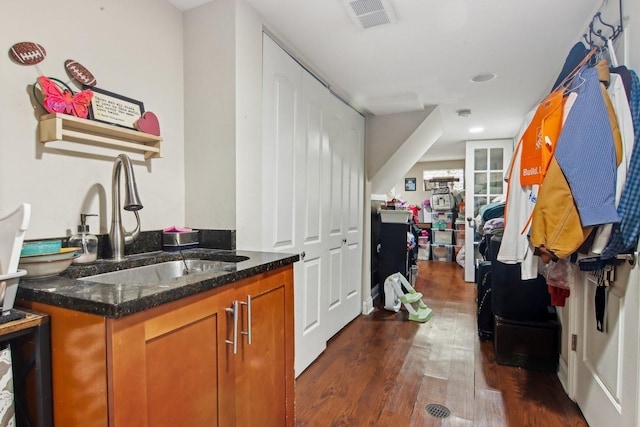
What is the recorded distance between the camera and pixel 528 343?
2326 mm

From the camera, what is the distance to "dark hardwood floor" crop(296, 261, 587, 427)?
1.78 metres

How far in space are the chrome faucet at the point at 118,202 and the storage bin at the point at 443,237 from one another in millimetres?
6184

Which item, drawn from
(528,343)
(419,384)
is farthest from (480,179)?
(419,384)


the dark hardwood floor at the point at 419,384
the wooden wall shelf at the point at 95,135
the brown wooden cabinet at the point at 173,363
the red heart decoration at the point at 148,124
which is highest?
the red heart decoration at the point at 148,124

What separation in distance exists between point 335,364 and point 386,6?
2.25 metres

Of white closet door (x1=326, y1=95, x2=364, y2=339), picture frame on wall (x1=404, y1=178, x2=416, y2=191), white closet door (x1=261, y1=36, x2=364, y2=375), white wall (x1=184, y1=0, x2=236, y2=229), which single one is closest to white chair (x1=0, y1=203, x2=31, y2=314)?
white wall (x1=184, y1=0, x2=236, y2=229)

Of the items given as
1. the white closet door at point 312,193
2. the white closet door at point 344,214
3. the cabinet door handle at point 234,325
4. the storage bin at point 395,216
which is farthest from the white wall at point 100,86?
the storage bin at point 395,216

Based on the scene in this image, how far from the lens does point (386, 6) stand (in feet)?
5.43

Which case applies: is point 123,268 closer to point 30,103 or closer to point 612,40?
point 30,103

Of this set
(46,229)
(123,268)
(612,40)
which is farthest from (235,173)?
(612,40)

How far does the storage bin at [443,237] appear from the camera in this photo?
21.6 feet

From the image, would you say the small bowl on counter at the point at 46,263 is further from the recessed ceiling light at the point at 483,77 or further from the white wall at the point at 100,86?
the recessed ceiling light at the point at 483,77

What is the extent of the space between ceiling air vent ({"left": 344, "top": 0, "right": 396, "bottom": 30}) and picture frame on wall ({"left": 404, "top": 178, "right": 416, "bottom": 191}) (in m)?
5.80

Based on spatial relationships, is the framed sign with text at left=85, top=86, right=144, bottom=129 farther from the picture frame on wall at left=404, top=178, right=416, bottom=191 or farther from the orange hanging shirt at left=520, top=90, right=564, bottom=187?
the picture frame on wall at left=404, top=178, right=416, bottom=191
